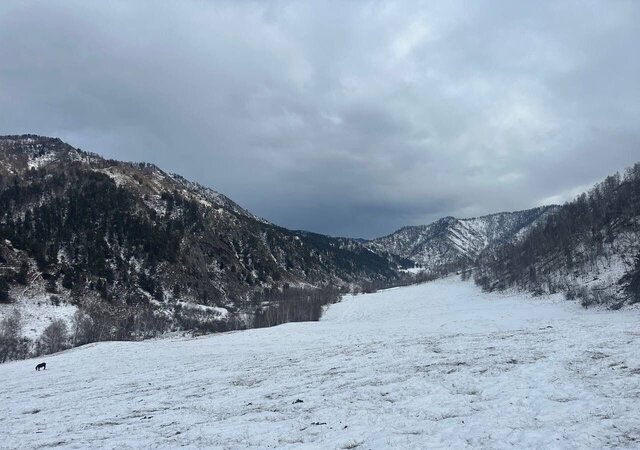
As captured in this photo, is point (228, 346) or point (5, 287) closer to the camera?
point (228, 346)

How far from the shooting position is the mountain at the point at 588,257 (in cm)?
8419

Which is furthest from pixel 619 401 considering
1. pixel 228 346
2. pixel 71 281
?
pixel 71 281

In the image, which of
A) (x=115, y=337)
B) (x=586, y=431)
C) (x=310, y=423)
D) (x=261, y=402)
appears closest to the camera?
(x=586, y=431)

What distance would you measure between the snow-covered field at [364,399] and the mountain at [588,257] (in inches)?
2215

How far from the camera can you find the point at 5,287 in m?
127

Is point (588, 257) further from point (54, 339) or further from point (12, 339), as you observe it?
point (12, 339)

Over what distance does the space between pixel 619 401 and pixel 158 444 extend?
16904mm

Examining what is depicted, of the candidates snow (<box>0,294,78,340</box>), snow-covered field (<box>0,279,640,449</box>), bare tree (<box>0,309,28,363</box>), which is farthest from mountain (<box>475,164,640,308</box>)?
snow (<box>0,294,78,340</box>)

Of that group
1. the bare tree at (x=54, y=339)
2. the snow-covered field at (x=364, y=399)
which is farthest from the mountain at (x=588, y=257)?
the bare tree at (x=54, y=339)

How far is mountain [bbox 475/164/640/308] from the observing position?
8419 cm

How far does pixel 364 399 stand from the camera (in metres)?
19.1

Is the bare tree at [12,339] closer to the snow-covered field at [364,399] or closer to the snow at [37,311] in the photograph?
the snow at [37,311]

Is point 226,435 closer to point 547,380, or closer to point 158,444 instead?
point 158,444

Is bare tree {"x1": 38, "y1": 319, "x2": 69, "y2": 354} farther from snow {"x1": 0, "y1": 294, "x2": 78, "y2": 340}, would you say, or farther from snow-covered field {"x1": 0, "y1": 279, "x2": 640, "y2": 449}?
snow-covered field {"x1": 0, "y1": 279, "x2": 640, "y2": 449}
